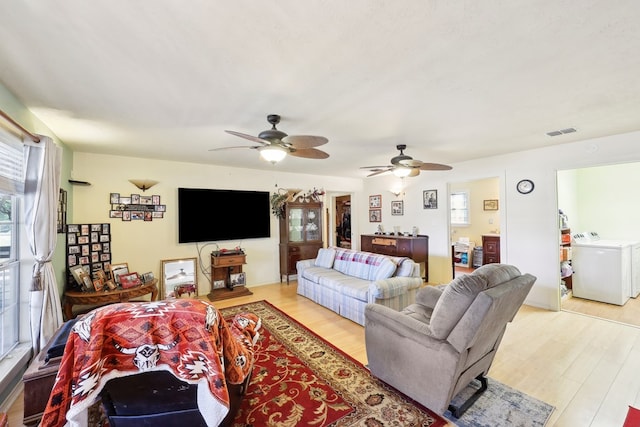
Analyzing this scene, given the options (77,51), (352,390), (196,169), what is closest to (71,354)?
(77,51)

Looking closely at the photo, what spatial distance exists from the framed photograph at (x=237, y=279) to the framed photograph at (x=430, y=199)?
3.90 meters

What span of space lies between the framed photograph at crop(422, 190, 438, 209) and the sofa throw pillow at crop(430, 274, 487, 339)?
3845mm

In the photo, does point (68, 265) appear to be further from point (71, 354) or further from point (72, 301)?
point (71, 354)

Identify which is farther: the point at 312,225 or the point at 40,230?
the point at 312,225

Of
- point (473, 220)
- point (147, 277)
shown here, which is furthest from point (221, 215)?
point (473, 220)

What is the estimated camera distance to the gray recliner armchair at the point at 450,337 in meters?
1.67

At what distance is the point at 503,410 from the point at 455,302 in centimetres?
98

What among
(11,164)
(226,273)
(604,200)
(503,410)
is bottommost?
(503,410)

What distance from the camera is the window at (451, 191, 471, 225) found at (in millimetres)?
6929

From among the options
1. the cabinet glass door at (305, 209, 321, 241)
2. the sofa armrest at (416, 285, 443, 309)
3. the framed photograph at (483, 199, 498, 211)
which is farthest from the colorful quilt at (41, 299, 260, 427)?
the framed photograph at (483, 199, 498, 211)

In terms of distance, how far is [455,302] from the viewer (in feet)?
5.61

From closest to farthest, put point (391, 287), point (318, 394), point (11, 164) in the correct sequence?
point (318, 394), point (11, 164), point (391, 287)

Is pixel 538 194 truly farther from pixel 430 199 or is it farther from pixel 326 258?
pixel 326 258

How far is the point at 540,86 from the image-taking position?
6.64 feet
